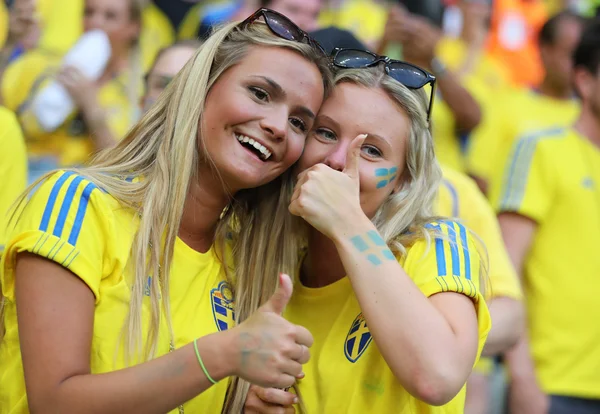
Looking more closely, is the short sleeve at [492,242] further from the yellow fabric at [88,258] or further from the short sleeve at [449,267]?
the yellow fabric at [88,258]

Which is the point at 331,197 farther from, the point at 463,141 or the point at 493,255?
the point at 463,141

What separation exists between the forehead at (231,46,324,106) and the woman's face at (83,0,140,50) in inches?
78.3

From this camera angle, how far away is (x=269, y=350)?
1967mm

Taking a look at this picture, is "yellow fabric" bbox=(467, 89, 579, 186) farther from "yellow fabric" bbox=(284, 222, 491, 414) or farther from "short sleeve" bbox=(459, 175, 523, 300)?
"yellow fabric" bbox=(284, 222, 491, 414)

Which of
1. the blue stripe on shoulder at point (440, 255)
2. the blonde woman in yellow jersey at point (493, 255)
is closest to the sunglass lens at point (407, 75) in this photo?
the blue stripe on shoulder at point (440, 255)

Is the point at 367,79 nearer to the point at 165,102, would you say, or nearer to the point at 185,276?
the point at 165,102

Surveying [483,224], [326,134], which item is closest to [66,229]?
[326,134]

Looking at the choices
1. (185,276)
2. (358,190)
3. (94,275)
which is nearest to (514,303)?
(358,190)

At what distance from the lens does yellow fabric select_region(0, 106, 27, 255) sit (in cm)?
306

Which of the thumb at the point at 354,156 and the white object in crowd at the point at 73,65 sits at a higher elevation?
the thumb at the point at 354,156

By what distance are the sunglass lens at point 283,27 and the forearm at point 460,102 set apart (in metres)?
2.06

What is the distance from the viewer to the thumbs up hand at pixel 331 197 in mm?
2252

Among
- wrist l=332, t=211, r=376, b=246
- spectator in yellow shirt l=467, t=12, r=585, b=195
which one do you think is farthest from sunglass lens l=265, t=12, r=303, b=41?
spectator in yellow shirt l=467, t=12, r=585, b=195

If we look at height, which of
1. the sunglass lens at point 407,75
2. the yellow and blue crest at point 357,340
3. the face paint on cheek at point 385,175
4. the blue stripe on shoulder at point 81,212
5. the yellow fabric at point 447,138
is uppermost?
the sunglass lens at point 407,75
